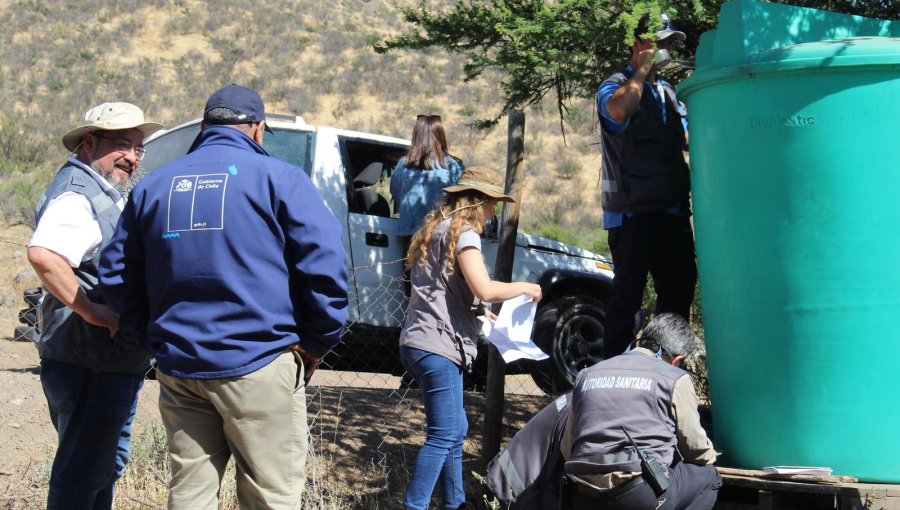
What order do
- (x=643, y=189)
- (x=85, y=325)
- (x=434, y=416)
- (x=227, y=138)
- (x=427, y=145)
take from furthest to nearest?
1. (x=427, y=145)
2. (x=643, y=189)
3. (x=434, y=416)
4. (x=85, y=325)
5. (x=227, y=138)

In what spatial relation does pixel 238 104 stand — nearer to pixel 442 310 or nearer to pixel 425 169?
pixel 442 310

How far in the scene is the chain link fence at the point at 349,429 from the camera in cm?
503

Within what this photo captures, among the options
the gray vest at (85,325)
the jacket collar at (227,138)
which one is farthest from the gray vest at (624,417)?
the gray vest at (85,325)

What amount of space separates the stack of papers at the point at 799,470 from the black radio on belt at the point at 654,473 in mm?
460

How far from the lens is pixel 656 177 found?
462 cm

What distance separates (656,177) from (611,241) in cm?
44

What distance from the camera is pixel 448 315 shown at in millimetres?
4352

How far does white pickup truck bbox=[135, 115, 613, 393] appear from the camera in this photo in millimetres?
6641

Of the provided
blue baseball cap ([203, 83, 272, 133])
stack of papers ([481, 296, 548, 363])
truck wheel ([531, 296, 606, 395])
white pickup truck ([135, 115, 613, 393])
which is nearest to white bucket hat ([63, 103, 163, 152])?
blue baseball cap ([203, 83, 272, 133])

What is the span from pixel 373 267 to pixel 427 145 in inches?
35.4

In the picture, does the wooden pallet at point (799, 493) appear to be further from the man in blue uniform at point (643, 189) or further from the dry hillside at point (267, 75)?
the dry hillside at point (267, 75)

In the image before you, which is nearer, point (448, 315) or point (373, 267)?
point (448, 315)

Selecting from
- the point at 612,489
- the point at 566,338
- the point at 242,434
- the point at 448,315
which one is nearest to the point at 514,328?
the point at 448,315

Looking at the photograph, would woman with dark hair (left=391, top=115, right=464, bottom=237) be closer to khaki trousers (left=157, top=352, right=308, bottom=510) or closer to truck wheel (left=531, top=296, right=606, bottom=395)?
truck wheel (left=531, top=296, right=606, bottom=395)
